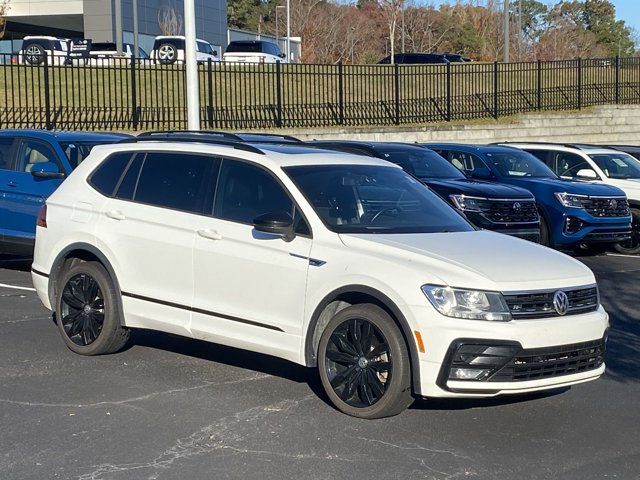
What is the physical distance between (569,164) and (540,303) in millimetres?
11790

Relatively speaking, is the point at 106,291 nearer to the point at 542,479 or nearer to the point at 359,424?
the point at 359,424

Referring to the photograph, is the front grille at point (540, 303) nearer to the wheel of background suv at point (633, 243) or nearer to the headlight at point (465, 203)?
the headlight at point (465, 203)

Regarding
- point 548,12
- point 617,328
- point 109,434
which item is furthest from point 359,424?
point 548,12

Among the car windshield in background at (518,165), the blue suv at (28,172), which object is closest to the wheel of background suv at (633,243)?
the car windshield in background at (518,165)

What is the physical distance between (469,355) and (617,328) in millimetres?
4223

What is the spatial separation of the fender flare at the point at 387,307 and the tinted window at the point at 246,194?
79 cm

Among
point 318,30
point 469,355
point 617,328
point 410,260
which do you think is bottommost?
point 617,328

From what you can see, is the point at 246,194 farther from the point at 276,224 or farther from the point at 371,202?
the point at 371,202

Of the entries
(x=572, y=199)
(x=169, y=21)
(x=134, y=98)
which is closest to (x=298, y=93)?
(x=134, y=98)

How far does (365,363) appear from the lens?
21.5ft

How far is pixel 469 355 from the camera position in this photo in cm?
623

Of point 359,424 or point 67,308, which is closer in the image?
point 359,424

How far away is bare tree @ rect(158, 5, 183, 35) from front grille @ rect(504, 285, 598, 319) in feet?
164

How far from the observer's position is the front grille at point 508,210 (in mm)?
13852
